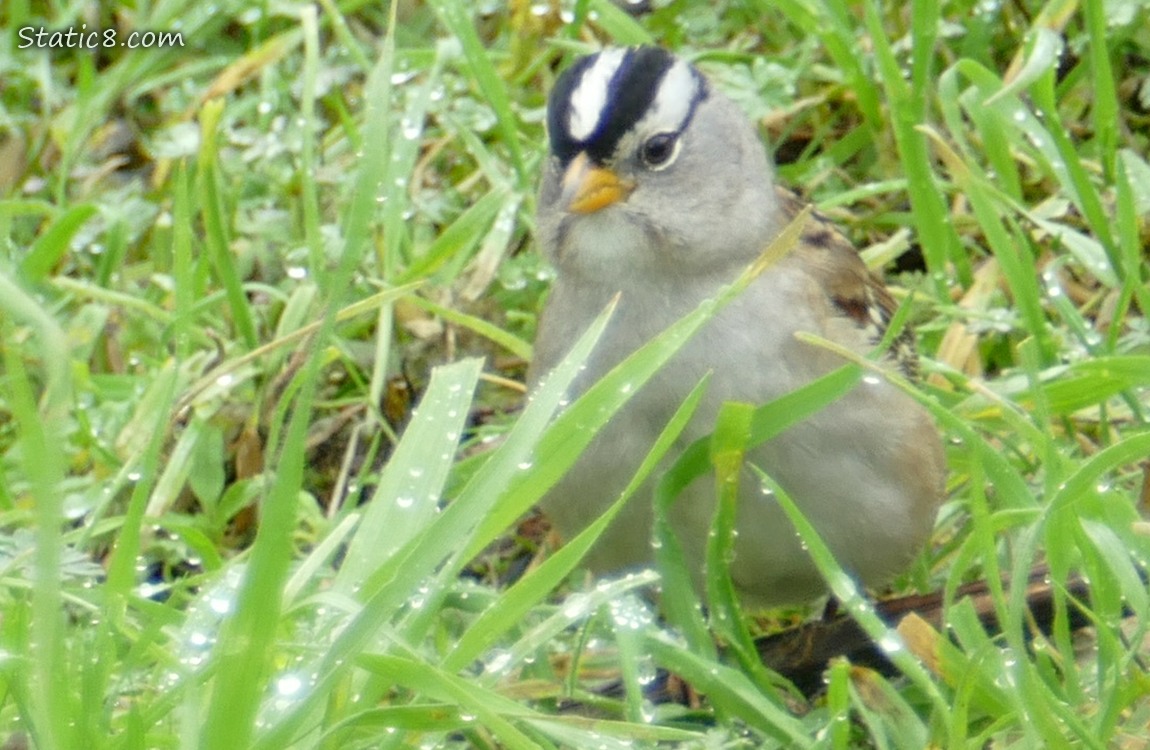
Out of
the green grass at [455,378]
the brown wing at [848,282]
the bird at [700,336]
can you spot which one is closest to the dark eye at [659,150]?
the bird at [700,336]

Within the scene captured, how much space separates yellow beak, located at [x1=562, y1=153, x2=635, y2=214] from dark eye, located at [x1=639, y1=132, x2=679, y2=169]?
64mm

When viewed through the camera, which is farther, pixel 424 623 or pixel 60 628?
pixel 424 623

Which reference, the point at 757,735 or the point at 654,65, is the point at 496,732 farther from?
the point at 654,65

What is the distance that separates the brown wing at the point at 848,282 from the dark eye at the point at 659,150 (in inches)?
8.7

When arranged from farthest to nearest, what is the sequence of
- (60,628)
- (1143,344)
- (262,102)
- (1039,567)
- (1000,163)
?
1. (262,102)
2. (1000,163)
3. (1143,344)
4. (1039,567)
5. (60,628)

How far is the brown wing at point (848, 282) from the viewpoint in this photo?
8.45 ft

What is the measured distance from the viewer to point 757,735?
7.00ft

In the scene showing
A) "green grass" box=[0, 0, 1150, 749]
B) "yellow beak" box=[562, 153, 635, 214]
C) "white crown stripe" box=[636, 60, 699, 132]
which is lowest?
"green grass" box=[0, 0, 1150, 749]

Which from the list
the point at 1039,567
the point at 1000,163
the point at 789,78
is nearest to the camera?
the point at 1039,567

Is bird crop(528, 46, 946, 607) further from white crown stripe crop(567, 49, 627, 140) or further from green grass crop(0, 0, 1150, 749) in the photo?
green grass crop(0, 0, 1150, 749)

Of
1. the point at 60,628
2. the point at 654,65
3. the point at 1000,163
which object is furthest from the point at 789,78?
the point at 60,628

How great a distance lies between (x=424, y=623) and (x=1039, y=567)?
901 mm

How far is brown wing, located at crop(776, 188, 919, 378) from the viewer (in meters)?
2.58

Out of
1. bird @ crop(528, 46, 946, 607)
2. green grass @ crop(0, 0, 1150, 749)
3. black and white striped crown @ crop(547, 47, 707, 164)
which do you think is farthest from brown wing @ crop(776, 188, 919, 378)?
black and white striped crown @ crop(547, 47, 707, 164)
